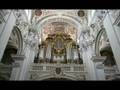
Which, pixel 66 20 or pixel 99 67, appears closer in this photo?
pixel 99 67

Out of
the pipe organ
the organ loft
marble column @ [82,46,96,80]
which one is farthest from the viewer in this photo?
the pipe organ

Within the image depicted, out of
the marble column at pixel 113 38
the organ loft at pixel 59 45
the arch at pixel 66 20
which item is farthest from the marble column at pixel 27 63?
the marble column at pixel 113 38

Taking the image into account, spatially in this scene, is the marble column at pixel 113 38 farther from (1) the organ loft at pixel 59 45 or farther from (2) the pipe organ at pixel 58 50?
(2) the pipe organ at pixel 58 50

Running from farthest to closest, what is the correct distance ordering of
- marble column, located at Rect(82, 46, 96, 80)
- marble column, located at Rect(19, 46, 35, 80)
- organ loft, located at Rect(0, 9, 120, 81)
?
marble column, located at Rect(82, 46, 96, 80), marble column, located at Rect(19, 46, 35, 80), organ loft, located at Rect(0, 9, 120, 81)

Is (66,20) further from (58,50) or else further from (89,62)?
(89,62)

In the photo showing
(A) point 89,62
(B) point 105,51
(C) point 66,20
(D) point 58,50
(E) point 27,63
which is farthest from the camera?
(C) point 66,20

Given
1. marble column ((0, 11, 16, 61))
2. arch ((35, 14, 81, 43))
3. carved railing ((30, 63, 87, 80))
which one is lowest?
carved railing ((30, 63, 87, 80))

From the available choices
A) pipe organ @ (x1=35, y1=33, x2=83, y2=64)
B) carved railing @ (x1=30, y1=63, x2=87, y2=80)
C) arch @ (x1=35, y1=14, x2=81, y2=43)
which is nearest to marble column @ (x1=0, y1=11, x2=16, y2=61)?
carved railing @ (x1=30, y1=63, x2=87, y2=80)

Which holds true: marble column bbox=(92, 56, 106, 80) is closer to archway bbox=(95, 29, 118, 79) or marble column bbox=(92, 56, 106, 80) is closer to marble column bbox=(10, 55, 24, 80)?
archway bbox=(95, 29, 118, 79)

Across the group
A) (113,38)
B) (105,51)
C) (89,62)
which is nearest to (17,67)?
(89,62)

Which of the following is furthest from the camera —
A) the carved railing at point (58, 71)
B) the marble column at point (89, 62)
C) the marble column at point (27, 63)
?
the carved railing at point (58, 71)
